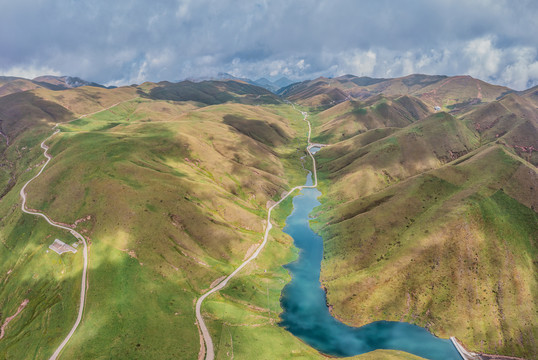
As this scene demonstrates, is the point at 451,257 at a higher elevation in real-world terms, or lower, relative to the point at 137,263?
lower

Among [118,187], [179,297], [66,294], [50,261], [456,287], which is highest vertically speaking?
A: [118,187]

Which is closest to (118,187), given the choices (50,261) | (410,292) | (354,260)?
(50,261)

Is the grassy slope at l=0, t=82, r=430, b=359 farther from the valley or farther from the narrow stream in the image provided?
the narrow stream

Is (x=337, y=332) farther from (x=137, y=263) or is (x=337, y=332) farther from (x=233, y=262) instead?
(x=137, y=263)

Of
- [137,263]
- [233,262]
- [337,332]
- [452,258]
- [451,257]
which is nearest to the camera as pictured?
[337,332]

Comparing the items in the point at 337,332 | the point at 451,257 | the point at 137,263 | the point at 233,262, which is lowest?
the point at 337,332

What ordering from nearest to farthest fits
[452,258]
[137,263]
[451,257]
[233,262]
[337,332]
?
[337,332], [137,263], [452,258], [451,257], [233,262]

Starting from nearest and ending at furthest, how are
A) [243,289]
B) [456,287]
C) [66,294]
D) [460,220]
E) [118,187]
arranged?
[66,294]
[456,287]
[243,289]
[460,220]
[118,187]

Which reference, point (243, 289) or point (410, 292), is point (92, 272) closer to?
point (243, 289)

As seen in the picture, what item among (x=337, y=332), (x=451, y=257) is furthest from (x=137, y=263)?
(x=451, y=257)
